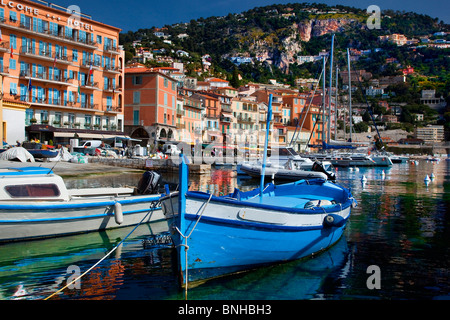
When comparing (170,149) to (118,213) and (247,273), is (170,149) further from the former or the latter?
(247,273)

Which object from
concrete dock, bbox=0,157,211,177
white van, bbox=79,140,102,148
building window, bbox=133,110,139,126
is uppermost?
building window, bbox=133,110,139,126

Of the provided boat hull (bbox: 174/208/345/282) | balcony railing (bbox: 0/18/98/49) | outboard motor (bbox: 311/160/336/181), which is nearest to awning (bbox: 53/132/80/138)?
balcony railing (bbox: 0/18/98/49)

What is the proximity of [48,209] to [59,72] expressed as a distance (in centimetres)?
4066

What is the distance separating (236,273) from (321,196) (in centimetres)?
601

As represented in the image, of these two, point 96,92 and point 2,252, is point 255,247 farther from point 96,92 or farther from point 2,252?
point 96,92

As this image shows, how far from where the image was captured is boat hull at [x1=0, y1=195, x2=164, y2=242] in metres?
12.1

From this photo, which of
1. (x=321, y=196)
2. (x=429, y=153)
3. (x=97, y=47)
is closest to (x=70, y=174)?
(x=321, y=196)

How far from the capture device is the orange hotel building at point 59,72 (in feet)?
146

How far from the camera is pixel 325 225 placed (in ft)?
36.2

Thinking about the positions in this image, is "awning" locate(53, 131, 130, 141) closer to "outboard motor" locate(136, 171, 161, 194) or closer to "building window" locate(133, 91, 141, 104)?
"building window" locate(133, 91, 141, 104)

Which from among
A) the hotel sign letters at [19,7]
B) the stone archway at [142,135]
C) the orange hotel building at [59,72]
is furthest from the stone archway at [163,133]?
the hotel sign letters at [19,7]

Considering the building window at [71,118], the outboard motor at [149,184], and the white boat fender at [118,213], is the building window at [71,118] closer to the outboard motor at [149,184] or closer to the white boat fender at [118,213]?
the outboard motor at [149,184]

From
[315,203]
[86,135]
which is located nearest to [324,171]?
[315,203]

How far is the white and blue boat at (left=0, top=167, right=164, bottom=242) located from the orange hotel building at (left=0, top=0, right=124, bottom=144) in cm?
2740
